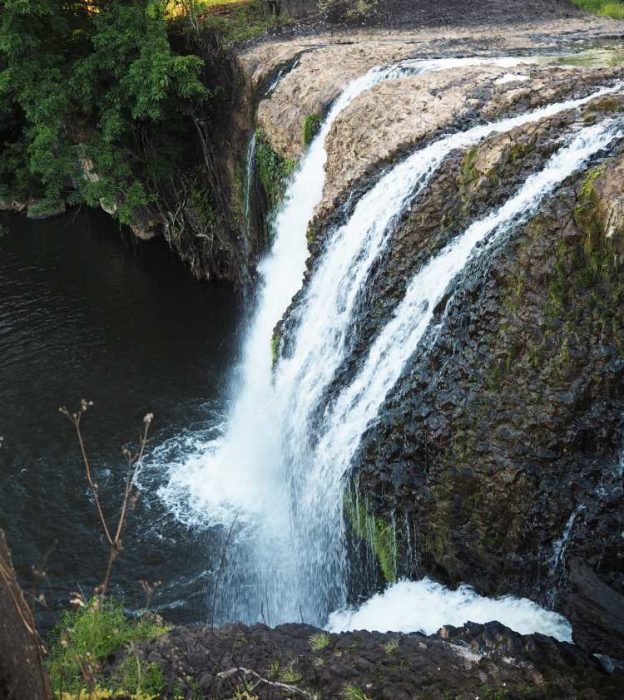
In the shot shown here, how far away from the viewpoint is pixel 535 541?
686 cm

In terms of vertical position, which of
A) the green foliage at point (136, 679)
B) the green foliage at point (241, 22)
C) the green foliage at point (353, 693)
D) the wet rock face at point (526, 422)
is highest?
the green foliage at point (241, 22)

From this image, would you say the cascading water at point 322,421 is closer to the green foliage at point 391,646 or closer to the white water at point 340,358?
the white water at point 340,358

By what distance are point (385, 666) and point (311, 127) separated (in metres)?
9.23

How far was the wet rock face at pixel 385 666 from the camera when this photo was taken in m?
5.79

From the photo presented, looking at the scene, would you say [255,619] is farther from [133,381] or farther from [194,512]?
[133,381]

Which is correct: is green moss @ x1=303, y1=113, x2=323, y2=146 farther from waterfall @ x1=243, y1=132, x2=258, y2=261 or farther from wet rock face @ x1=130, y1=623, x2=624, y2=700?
wet rock face @ x1=130, y1=623, x2=624, y2=700

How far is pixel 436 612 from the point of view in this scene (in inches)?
289

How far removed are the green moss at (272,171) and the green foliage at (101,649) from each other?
27.1ft

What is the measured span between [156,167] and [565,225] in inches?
493

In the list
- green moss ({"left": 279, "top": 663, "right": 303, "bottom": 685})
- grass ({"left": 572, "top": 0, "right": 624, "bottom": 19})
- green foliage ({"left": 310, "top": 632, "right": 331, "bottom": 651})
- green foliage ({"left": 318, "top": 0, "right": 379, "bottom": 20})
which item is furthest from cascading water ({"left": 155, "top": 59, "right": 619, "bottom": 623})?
grass ({"left": 572, "top": 0, "right": 624, "bottom": 19})

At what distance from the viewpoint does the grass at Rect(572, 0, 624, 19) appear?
698 inches

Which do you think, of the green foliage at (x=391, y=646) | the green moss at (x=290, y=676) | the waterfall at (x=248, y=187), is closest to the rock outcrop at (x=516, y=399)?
the green foliage at (x=391, y=646)

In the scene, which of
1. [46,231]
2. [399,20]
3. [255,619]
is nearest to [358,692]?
[255,619]

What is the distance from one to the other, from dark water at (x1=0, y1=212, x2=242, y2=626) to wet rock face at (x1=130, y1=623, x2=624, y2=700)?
263 cm
